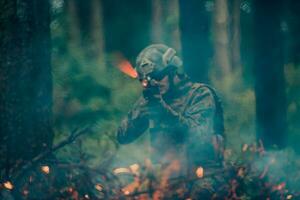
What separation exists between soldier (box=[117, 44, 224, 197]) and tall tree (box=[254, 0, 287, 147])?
2.14 metres

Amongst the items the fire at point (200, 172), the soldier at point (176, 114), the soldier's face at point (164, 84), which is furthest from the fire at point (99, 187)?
the soldier's face at point (164, 84)

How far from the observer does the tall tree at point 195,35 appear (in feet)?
28.8

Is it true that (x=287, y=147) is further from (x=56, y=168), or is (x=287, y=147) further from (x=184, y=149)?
(x=56, y=168)

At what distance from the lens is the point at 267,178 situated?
7.05 m

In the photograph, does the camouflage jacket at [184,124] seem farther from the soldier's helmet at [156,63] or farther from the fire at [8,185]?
the fire at [8,185]

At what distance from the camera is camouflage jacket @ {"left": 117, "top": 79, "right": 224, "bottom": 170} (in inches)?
248

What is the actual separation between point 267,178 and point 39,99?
11.2ft

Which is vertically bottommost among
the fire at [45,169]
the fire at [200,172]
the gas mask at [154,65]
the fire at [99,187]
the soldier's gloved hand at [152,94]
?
the fire at [99,187]

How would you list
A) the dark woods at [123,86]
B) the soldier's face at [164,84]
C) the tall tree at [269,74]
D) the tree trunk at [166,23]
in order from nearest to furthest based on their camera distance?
the dark woods at [123,86]
the soldier's face at [164,84]
the tall tree at [269,74]
the tree trunk at [166,23]

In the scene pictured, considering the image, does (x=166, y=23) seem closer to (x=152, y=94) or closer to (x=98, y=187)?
(x=152, y=94)

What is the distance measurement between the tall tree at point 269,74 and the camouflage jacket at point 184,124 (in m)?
2.12

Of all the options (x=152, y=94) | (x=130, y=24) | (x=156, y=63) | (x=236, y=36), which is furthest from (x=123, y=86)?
(x=152, y=94)

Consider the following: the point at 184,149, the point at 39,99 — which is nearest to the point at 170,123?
the point at 184,149

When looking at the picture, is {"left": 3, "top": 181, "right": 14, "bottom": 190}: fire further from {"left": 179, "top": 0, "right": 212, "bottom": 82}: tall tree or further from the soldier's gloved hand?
{"left": 179, "top": 0, "right": 212, "bottom": 82}: tall tree
